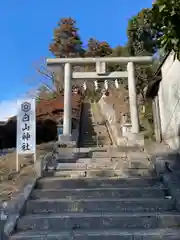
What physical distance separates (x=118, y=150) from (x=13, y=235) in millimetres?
5540

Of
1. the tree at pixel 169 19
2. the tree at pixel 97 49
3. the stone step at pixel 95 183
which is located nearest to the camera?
the tree at pixel 169 19

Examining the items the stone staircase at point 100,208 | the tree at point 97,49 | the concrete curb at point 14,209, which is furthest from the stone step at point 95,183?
the tree at point 97,49

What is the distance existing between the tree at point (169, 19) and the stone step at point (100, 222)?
9.07 feet

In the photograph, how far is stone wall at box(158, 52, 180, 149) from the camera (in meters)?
9.91

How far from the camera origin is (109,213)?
16.2 feet

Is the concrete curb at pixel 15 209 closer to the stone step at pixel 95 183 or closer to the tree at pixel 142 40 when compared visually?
the stone step at pixel 95 183

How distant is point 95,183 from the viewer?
6.38 m

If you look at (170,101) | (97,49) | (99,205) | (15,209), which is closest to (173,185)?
(99,205)

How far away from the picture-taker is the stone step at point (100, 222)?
15.1ft

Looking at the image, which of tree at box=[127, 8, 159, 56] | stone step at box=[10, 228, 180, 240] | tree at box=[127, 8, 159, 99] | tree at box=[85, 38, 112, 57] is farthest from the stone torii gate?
tree at box=[85, 38, 112, 57]

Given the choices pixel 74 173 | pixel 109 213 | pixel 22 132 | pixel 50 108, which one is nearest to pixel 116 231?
pixel 109 213

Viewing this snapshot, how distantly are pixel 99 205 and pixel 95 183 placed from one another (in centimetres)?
112

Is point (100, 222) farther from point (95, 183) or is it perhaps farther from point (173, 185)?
point (173, 185)

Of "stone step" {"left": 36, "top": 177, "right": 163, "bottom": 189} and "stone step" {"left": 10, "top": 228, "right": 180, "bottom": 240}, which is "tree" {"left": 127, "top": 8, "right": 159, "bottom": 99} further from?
"stone step" {"left": 10, "top": 228, "right": 180, "bottom": 240}
